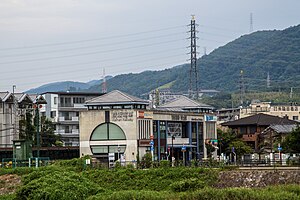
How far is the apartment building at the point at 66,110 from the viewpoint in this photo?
108750mm

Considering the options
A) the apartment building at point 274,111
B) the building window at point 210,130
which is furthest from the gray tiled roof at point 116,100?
the apartment building at point 274,111

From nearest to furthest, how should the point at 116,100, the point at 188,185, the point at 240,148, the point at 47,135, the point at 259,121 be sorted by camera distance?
the point at 188,185
the point at 116,100
the point at 240,148
the point at 259,121
the point at 47,135

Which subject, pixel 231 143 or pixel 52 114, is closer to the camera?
pixel 231 143

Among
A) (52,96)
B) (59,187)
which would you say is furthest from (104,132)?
(52,96)

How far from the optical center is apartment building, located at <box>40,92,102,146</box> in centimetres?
10875

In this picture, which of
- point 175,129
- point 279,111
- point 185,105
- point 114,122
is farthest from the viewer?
point 279,111

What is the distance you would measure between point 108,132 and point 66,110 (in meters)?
38.8

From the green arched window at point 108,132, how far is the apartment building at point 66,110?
122 feet

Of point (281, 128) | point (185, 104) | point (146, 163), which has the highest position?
point (185, 104)

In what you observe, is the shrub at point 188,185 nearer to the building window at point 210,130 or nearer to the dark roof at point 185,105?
the building window at point 210,130

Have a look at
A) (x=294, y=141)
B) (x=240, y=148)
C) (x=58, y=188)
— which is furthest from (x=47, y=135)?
(x=58, y=188)

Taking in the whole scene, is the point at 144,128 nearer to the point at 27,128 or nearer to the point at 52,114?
the point at 27,128

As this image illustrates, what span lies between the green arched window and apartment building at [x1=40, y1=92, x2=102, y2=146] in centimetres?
3711

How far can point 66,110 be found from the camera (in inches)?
4286
